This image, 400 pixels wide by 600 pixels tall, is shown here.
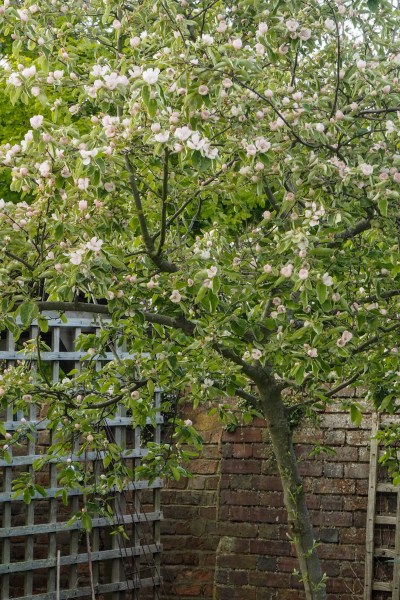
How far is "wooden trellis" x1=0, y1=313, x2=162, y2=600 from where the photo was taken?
609 cm

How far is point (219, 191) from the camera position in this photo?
167 inches

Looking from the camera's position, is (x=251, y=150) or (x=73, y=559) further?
(x=73, y=559)

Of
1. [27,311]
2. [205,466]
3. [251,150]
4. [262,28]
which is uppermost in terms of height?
[262,28]

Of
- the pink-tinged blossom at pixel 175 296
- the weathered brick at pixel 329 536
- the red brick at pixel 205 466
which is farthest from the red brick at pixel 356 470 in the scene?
the pink-tinged blossom at pixel 175 296

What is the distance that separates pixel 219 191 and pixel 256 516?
Answer: 3.60 meters

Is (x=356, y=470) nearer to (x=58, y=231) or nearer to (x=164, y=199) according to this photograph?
(x=164, y=199)

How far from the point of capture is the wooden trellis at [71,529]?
6090 millimetres

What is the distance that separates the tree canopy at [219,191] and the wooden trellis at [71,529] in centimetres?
111

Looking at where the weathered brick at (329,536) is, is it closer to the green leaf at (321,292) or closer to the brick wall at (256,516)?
the brick wall at (256,516)

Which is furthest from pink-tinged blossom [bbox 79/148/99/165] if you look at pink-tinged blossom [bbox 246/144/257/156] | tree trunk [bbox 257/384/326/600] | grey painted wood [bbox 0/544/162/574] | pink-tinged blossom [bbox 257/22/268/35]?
grey painted wood [bbox 0/544/162/574]

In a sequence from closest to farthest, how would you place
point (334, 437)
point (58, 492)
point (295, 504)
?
1. point (295, 504)
2. point (58, 492)
3. point (334, 437)

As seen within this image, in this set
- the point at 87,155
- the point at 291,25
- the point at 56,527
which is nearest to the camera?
the point at 87,155

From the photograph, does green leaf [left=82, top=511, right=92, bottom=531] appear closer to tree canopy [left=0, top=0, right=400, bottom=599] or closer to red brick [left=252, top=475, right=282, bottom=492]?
tree canopy [left=0, top=0, right=400, bottom=599]

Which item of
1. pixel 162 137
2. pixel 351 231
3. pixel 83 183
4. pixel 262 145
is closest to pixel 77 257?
pixel 83 183
